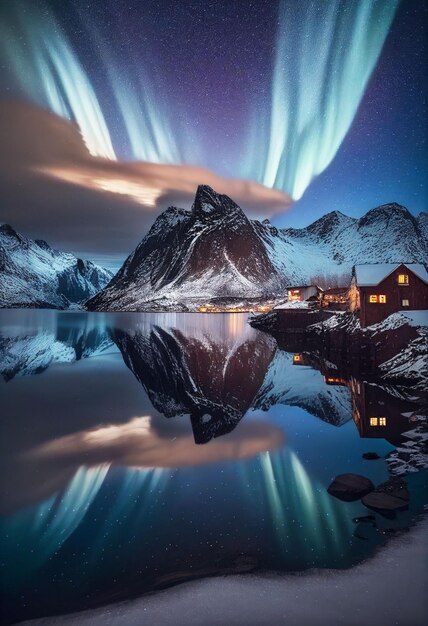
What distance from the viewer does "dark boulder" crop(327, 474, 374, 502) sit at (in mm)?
7945

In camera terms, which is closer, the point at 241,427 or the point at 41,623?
the point at 41,623

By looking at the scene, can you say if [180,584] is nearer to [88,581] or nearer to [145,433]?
[88,581]

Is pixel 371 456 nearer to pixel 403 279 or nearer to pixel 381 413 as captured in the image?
pixel 381 413

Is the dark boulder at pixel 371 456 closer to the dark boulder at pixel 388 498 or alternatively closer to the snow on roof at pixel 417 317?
the dark boulder at pixel 388 498

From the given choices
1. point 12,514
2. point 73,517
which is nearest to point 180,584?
point 73,517

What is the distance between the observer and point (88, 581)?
5598mm

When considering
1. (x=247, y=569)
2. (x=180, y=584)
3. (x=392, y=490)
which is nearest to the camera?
(x=180, y=584)

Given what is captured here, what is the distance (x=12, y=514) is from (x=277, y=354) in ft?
95.9

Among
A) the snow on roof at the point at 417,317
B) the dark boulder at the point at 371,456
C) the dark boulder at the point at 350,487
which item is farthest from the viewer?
the snow on roof at the point at 417,317

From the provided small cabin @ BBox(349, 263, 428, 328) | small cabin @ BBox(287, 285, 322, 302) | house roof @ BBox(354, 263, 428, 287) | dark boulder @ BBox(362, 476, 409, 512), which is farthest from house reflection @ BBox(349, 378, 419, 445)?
small cabin @ BBox(287, 285, 322, 302)

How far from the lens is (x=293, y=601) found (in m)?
4.85

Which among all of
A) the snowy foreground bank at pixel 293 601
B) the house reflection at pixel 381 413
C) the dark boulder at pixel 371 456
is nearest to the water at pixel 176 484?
the house reflection at pixel 381 413

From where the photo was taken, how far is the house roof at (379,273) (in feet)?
89.1

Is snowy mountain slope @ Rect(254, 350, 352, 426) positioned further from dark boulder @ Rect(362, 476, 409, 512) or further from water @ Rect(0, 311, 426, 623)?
dark boulder @ Rect(362, 476, 409, 512)
